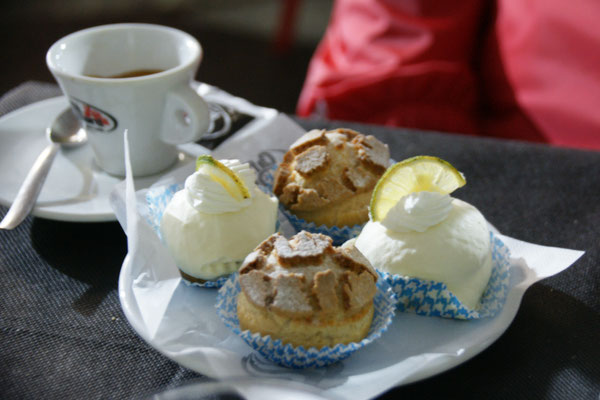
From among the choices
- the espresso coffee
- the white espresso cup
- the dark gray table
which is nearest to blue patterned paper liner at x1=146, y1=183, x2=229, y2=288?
the dark gray table

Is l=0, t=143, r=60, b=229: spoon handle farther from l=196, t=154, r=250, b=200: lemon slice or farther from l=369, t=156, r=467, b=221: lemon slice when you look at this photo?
l=369, t=156, r=467, b=221: lemon slice

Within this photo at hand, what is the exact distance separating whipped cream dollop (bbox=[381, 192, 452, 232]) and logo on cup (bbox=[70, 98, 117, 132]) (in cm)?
60

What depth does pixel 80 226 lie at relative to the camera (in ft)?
3.82

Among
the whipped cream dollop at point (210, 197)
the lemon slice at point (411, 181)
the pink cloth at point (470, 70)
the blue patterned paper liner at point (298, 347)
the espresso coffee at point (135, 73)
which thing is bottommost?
the pink cloth at point (470, 70)

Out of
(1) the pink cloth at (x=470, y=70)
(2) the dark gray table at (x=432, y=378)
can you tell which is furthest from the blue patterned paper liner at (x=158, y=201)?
(1) the pink cloth at (x=470, y=70)

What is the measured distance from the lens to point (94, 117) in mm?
1254

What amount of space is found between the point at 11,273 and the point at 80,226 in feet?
0.53

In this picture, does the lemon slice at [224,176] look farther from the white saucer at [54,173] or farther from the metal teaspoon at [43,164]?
the metal teaspoon at [43,164]

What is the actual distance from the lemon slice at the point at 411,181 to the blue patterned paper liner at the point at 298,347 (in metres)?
0.13

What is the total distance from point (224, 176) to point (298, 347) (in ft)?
1.02

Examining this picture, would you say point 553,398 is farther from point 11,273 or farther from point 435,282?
point 11,273

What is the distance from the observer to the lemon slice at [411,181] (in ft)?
3.18

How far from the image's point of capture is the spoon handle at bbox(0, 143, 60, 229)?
3.51 ft

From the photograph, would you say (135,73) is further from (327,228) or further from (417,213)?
(417,213)
